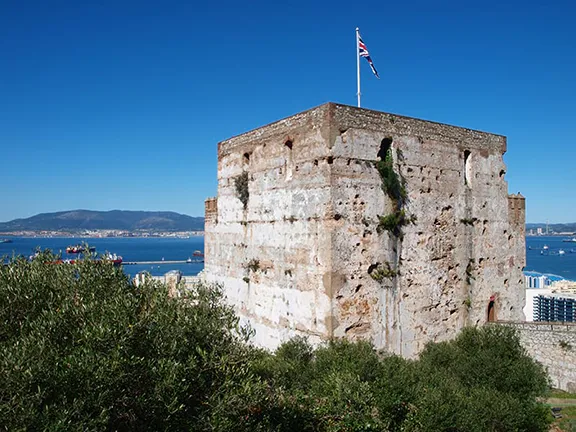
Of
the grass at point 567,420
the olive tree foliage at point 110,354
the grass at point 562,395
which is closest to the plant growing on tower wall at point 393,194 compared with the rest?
the olive tree foliage at point 110,354

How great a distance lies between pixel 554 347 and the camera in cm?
1728

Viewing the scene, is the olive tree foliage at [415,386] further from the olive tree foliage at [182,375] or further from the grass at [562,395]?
the grass at [562,395]

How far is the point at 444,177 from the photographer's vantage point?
16078mm

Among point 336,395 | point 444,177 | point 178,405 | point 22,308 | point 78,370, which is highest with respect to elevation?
point 444,177

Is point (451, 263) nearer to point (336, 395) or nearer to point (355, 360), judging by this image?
point (355, 360)

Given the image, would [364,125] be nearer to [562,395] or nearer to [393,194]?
[393,194]

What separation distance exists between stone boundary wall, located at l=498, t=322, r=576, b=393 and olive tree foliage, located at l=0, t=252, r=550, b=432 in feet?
11.8

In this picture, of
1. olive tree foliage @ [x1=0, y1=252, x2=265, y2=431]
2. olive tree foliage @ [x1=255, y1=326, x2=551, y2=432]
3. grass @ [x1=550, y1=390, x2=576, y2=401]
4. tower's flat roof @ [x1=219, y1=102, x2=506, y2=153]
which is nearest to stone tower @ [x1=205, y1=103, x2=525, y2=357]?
tower's flat roof @ [x1=219, y1=102, x2=506, y2=153]

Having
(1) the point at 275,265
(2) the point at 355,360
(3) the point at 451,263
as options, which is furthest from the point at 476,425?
(1) the point at 275,265

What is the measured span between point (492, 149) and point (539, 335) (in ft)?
22.2

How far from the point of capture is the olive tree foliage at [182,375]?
722 cm

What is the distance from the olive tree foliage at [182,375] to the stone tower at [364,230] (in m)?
1.25

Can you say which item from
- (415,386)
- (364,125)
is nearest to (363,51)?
(364,125)

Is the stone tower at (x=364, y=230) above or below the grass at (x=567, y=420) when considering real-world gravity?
above
